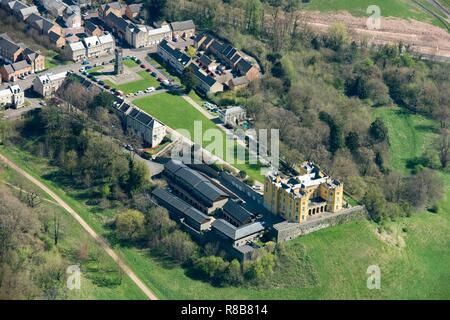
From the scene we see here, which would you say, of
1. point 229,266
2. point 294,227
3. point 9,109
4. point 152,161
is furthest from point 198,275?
point 9,109

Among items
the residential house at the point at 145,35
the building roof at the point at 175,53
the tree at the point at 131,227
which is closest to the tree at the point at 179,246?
the tree at the point at 131,227

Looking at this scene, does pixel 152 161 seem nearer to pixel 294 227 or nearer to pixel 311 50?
pixel 294 227

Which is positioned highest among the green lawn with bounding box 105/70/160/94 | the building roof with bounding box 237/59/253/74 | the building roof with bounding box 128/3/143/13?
the building roof with bounding box 128/3/143/13

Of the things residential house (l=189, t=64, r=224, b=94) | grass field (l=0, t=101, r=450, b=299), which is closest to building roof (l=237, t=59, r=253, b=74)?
residential house (l=189, t=64, r=224, b=94)

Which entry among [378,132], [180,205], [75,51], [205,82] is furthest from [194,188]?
[75,51]

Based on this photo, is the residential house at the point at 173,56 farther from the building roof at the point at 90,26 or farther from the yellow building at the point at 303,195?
the yellow building at the point at 303,195

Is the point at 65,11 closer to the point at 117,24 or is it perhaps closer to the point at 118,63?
the point at 117,24

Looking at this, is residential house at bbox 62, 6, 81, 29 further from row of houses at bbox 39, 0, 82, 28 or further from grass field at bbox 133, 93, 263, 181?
grass field at bbox 133, 93, 263, 181
